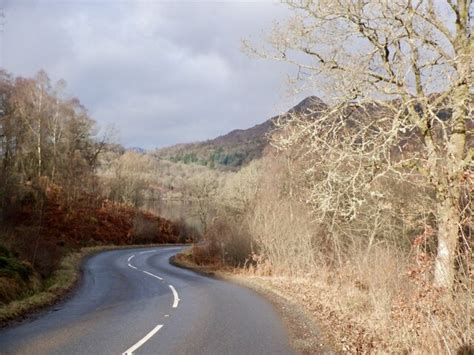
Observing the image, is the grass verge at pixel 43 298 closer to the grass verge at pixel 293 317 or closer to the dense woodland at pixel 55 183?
the dense woodland at pixel 55 183

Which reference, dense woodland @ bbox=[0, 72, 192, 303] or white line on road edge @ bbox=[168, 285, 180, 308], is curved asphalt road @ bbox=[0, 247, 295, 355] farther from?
dense woodland @ bbox=[0, 72, 192, 303]

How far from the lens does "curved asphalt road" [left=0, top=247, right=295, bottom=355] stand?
8.59 metres

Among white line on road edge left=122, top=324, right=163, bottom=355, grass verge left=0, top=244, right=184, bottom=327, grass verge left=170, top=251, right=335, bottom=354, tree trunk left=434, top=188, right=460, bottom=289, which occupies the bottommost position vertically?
grass verge left=170, top=251, right=335, bottom=354

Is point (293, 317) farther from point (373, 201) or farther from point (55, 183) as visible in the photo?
point (55, 183)

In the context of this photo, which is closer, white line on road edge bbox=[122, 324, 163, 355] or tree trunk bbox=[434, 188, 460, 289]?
white line on road edge bbox=[122, 324, 163, 355]

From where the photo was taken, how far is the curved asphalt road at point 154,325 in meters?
8.59

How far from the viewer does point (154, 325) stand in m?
10.8

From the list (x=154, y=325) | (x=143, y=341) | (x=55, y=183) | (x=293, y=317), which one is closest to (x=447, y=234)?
(x=293, y=317)

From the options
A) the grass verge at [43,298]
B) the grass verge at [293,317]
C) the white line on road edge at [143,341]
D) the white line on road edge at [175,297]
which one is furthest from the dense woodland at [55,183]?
the white line on road edge at [143,341]

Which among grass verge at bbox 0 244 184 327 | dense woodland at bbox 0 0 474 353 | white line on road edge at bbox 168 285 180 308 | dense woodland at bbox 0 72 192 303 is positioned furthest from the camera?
dense woodland at bbox 0 72 192 303

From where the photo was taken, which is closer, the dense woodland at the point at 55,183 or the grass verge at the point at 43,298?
the grass verge at the point at 43,298

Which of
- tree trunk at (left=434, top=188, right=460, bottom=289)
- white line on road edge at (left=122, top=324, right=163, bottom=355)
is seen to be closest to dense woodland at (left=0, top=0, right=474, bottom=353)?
tree trunk at (left=434, top=188, right=460, bottom=289)

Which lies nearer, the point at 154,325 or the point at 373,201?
the point at 154,325

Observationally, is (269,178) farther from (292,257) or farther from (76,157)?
(76,157)
